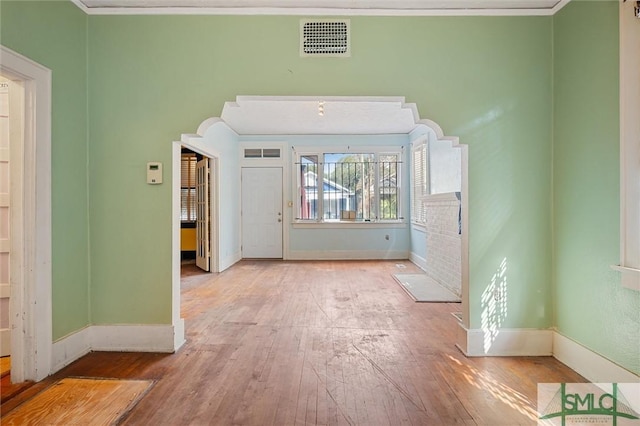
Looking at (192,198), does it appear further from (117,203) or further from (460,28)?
(460,28)

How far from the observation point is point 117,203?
2.58m

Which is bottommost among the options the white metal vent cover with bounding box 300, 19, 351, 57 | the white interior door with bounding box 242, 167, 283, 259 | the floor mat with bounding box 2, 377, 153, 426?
the floor mat with bounding box 2, 377, 153, 426

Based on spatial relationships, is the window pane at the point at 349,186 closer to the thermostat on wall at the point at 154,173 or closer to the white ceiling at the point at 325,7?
the white ceiling at the point at 325,7

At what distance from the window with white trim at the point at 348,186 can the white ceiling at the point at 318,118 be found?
53cm

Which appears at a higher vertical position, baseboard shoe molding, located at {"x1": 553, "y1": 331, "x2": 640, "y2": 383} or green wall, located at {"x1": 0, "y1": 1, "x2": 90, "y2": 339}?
green wall, located at {"x1": 0, "y1": 1, "x2": 90, "y2": 339}

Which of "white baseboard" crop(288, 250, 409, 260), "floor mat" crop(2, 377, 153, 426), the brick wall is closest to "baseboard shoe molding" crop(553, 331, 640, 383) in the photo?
the brick wall

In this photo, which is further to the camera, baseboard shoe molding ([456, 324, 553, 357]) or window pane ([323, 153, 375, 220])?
window pane ([323, 153, 375, 220])

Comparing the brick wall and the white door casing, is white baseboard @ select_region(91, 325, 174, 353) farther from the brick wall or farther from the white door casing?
the brick wall

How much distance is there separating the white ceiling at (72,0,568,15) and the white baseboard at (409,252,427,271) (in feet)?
13.2

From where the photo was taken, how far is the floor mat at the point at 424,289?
13.1 ft

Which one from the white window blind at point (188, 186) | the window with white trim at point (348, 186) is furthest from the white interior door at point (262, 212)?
the white window blind at point (188, 186)

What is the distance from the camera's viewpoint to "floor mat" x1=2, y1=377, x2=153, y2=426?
173 centimetres
